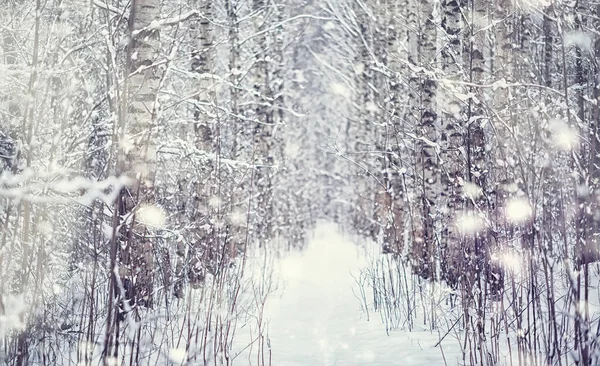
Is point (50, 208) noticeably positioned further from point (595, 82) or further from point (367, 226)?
point (367, 226)

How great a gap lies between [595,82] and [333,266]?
933cm

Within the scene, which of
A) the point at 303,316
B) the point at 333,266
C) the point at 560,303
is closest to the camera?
the point at 560,303

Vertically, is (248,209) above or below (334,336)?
above

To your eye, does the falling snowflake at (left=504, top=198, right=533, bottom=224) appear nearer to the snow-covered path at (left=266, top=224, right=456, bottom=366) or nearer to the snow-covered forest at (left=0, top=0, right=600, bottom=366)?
the snow-covered forest at (left=0, top=0, right=600, bottom=366)

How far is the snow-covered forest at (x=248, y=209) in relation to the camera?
2.37m

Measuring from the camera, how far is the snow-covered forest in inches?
93.4

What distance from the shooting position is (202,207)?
23.3 ft

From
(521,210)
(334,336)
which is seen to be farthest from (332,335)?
(521,210)

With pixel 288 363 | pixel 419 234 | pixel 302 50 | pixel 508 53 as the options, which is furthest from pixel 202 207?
pixel 302 50

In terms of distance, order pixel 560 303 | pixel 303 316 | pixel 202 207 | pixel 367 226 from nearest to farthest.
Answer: pixel 560 303 < pixel 303 316 < pixel 202 207 < pixel 367 226

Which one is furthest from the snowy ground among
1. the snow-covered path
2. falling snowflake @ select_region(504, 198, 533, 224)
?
falling snowflake @ select_region(504, 198, 533, 224)

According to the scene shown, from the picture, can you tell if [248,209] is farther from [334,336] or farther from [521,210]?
[334,336]

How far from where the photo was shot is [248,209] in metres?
3.18

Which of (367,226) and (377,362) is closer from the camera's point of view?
(377,362)
